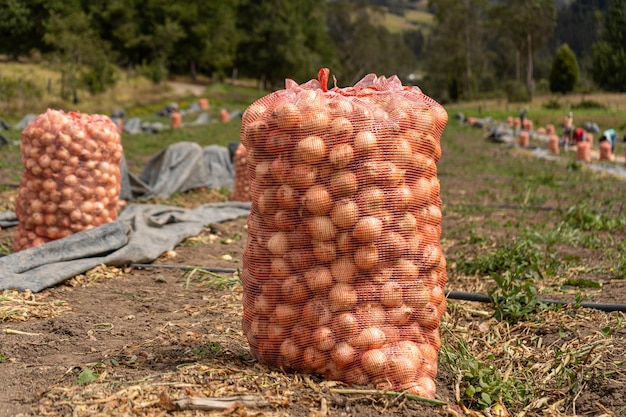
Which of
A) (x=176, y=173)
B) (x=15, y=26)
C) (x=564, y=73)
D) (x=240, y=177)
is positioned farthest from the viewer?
(x=564, y=73)

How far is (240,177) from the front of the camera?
33.0 feet

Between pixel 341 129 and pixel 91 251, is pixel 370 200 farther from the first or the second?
pixel 91 251

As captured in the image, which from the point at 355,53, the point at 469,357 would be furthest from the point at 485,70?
the point at 469,357

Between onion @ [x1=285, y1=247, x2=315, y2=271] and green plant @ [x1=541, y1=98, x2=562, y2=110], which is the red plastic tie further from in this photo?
green plant @ [x1=541, y1=98, x2=562, y2=110]

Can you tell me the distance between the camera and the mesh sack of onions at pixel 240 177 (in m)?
9.81

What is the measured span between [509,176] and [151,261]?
11179 millimetres

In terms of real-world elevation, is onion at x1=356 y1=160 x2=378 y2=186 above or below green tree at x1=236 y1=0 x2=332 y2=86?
below

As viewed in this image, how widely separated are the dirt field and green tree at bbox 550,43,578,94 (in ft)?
181

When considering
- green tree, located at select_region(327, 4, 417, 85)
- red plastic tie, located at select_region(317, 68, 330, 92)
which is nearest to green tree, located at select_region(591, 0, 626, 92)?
green tree, located at select_region(327, 4, 417, 85)

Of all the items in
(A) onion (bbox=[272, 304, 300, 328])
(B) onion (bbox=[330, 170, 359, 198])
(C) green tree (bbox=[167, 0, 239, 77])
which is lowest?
(A) onion (bbox=[272, 304, 300, 328])

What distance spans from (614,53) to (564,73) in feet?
25.3

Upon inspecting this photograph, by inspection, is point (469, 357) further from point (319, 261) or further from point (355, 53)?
point (355, 53)

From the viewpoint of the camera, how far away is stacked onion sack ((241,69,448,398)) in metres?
2.87

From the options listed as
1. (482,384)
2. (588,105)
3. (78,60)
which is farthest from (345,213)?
(588,105)
